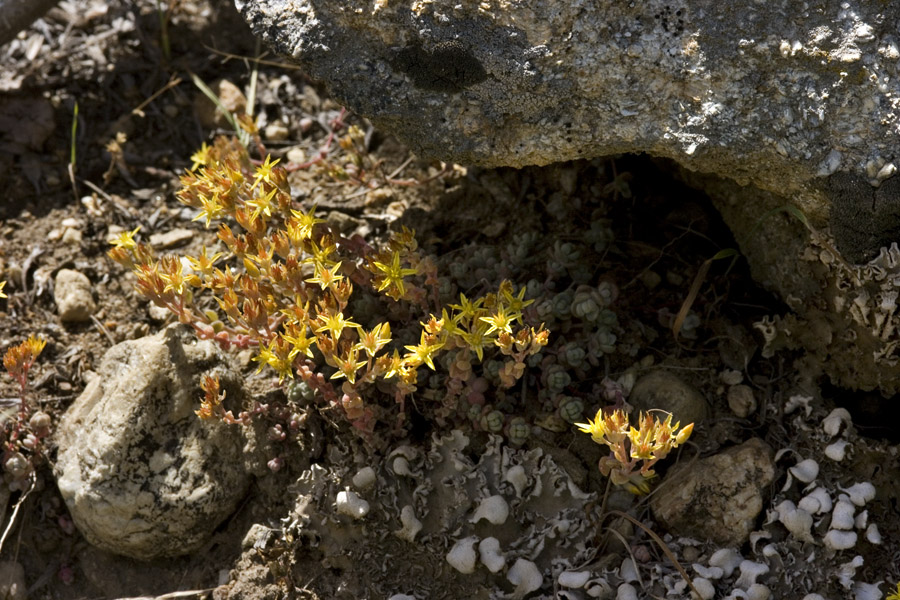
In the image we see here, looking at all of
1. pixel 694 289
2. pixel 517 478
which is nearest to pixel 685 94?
pixel 694 289

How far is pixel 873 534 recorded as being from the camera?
2809 mm

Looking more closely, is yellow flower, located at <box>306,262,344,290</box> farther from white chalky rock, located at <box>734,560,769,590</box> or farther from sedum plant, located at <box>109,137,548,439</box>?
white chalky rock, located at <box>734,560,769,590</box>

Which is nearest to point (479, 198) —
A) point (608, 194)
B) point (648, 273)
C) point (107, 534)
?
point (608, 194)

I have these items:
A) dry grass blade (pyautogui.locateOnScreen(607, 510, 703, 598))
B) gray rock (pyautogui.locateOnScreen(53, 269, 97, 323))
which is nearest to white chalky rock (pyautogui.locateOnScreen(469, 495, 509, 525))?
dry grass blade (pyautogui.locateOnScreen(607, 510, 703, 598))

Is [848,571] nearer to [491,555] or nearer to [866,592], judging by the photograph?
[866,592]

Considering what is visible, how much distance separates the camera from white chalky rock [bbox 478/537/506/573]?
283 centimetres

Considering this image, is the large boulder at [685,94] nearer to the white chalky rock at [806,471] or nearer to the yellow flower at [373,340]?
the white chalky rock at [806,471]

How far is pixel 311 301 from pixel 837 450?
A: 1.90m

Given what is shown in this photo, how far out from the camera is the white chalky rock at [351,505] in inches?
115

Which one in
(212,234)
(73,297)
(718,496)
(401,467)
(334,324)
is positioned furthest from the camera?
(212,234)

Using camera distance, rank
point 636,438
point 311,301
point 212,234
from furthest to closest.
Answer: point 212,234, point 311,301, point 636,438

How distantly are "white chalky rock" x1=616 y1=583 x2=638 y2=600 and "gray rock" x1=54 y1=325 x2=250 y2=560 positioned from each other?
1.38 m

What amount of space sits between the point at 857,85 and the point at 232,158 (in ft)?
6.89

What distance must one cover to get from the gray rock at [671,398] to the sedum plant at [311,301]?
47cm
